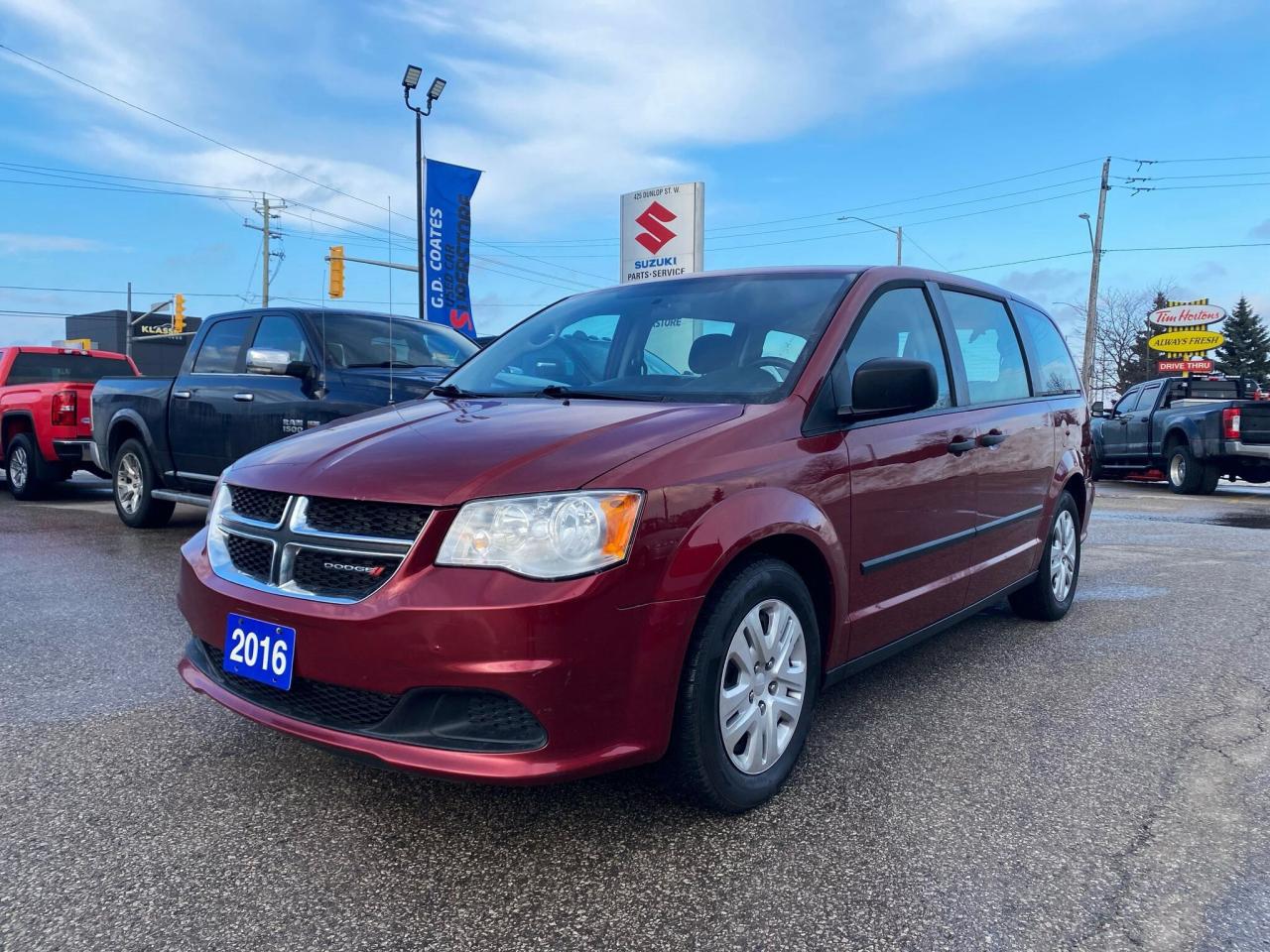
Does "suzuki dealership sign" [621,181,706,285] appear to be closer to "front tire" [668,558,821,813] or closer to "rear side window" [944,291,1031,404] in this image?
"rear side window" [944,291,1031,404]

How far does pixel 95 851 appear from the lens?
8.33 ft

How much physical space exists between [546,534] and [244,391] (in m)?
5.74

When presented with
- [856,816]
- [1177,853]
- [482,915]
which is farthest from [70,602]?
[1177,853]

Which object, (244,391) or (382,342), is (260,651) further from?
(244,391)

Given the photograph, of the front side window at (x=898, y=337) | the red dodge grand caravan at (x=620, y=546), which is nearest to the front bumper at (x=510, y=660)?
the red dodge grand caravan at (x=620, y=546)

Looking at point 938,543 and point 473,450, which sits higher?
point 473,450

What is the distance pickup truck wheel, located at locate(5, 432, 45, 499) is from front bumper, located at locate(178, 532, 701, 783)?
33.5ft

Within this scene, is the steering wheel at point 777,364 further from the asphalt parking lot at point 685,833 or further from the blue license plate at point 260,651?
the blue license plate at point 260,651

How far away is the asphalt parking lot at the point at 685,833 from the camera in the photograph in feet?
7.32

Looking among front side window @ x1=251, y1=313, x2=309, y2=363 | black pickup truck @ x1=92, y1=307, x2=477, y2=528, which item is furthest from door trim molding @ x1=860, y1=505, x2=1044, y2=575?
front side window @ x1=251, y1=313, x2=309, y2=363

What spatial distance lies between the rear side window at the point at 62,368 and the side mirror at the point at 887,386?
1127 cm

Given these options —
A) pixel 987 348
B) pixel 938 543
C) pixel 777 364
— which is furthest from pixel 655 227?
pixel 777 364

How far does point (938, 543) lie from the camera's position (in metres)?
3.74

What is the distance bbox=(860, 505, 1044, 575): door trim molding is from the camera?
3322 millimetres
